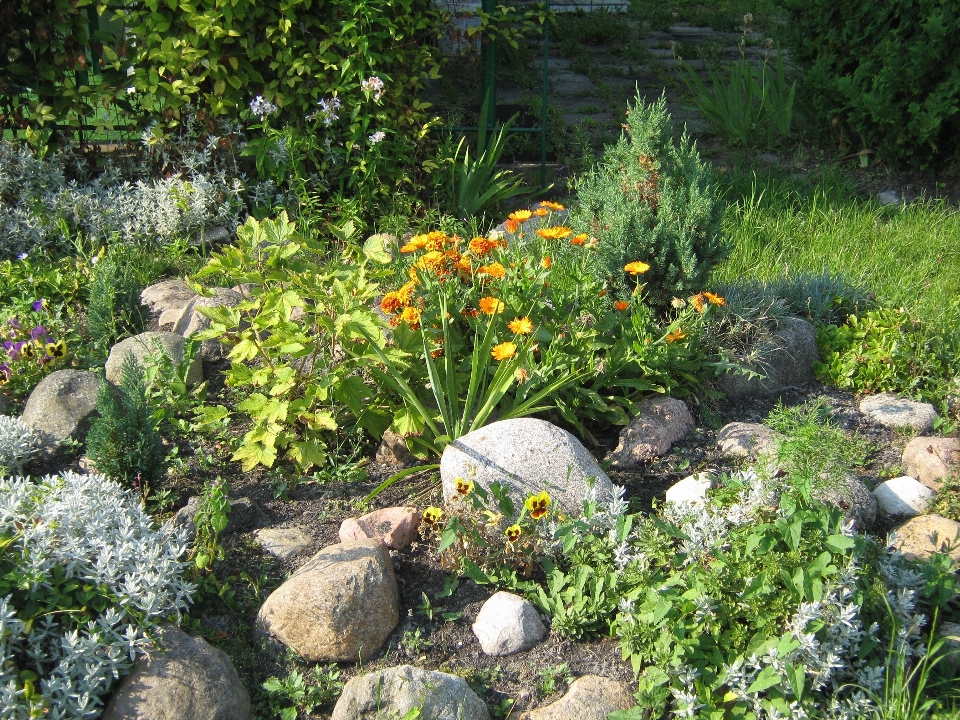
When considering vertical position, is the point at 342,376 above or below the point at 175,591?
above

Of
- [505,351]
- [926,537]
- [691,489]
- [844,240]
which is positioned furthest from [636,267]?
[844,240]

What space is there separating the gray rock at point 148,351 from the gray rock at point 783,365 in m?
2.27

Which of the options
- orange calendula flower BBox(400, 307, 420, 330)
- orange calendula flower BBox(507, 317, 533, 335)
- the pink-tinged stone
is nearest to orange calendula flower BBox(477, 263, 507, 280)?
orange calendula flower BBox(507, 317, 533, 335)

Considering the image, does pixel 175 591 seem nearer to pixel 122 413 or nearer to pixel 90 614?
pixel 90 614

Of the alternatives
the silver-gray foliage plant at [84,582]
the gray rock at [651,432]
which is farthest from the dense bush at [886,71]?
the silver-gray foliage plant at [84,582]

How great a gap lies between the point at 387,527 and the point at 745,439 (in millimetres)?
1470

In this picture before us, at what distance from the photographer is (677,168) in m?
4.12

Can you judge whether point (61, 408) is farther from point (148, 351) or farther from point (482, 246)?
point (482, 246)

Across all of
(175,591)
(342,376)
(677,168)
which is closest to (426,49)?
(677,168)

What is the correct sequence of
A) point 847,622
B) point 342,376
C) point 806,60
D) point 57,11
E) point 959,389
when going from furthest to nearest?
point 806,60
point 57,11
point 959,389
point 342,376
point 847,622

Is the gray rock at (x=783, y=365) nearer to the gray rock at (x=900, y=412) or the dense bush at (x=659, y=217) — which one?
the gray rock at (x=900, y=412)

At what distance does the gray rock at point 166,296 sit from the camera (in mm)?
4426

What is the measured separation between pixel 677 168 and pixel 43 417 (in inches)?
112

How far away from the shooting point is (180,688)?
8.14 ft
